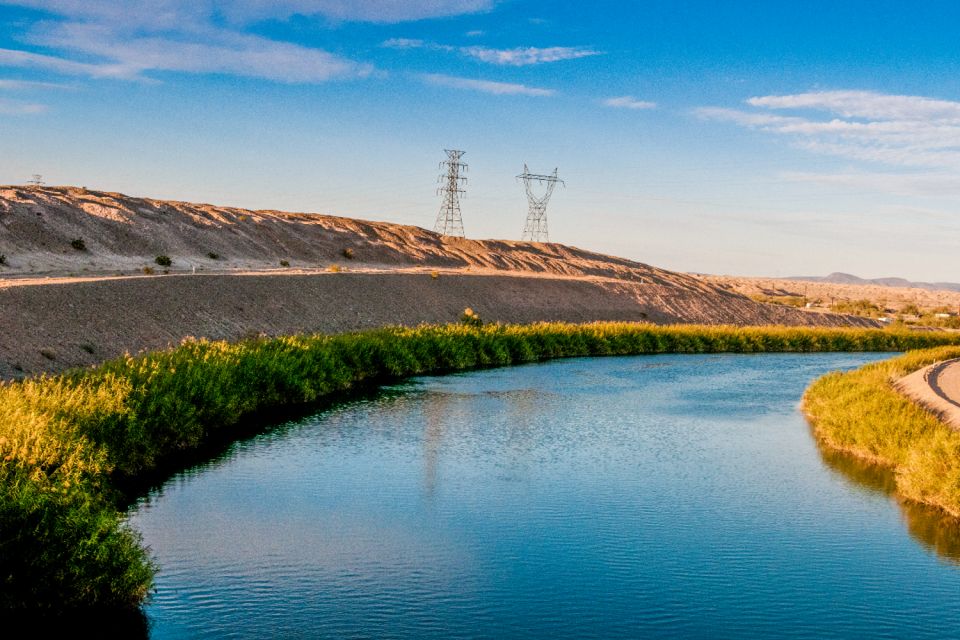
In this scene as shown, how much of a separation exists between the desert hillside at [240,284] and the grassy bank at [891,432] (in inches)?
911

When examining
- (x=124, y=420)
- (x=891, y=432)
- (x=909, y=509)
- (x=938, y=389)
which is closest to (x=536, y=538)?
(x=909, y=509)

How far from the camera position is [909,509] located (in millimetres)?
17188

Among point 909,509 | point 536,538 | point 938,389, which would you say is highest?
point 938,389

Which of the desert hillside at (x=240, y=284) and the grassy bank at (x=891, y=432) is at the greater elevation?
the desert hillside at (x=240, y=284)

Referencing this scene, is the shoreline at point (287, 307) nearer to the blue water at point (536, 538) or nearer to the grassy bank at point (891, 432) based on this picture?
the blue water at point (536, 538)

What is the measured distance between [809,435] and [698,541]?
1195 centimetres

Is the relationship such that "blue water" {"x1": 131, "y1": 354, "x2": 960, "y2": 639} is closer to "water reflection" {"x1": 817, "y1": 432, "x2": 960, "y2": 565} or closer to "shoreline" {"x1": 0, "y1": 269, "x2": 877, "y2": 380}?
"water reflection" {"x1": 817, "y1": 432, "x2": 960, "y2": 565}

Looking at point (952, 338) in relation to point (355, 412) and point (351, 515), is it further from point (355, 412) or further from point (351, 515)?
point (351, 515)

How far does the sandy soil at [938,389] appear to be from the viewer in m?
21.7

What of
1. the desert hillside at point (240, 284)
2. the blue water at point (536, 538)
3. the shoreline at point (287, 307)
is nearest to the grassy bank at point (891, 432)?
the blue water at point (536, 538)

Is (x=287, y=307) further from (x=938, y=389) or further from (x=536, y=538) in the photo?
(x=536, y=538)

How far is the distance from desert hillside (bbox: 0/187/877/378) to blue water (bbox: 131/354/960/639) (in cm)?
1333

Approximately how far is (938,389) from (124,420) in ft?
71.1

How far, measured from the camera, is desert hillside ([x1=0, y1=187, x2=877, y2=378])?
34.4 meters
